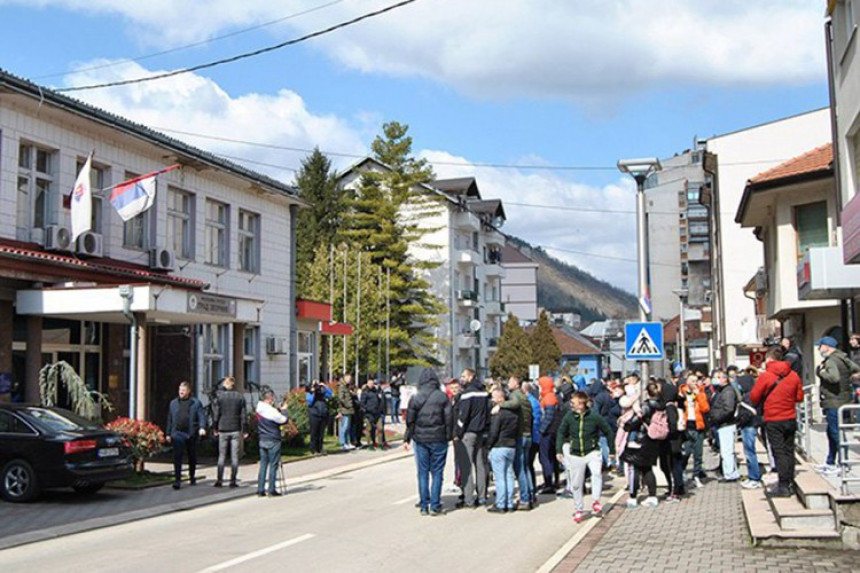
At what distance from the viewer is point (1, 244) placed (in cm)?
1817

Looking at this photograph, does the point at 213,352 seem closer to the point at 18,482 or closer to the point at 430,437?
the point at 18,482

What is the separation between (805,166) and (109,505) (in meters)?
18.4

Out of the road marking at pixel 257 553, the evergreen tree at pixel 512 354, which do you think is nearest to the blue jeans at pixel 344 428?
the road marking at pixel 257 553

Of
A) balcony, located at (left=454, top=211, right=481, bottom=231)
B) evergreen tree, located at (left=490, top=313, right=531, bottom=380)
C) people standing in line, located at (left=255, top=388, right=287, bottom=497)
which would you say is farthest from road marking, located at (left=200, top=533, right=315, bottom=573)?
evergreen tree, located at (left=490, top=313, right=531, bottom=380)

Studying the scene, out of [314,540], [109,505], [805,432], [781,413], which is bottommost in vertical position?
[109,505]

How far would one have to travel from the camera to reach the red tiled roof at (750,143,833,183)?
2334cm

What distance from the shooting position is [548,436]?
606 inches

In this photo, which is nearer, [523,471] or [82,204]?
[523,471]

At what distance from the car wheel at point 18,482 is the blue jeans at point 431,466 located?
19.7 feet

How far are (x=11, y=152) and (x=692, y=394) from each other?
1400 cm

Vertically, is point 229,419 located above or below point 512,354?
below

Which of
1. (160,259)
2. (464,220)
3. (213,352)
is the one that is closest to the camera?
(160,259)

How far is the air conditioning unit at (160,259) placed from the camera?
23.1m

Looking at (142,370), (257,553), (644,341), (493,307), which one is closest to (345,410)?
(142,370)
